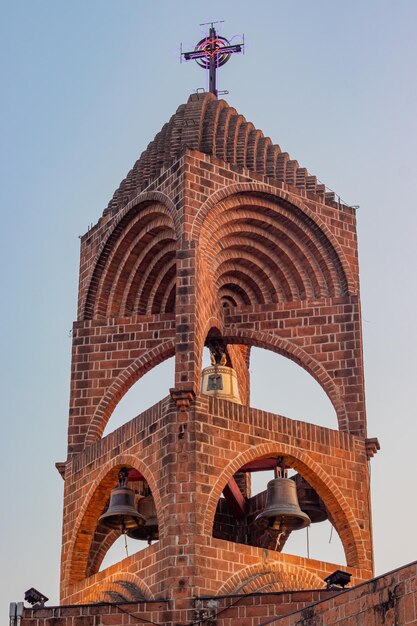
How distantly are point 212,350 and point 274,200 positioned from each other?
3.93 metres

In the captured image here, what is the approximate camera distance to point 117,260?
35250 millimetres

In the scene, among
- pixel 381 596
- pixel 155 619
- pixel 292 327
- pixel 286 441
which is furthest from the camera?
pixel 292 327

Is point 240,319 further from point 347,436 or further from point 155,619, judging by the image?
point 155,619

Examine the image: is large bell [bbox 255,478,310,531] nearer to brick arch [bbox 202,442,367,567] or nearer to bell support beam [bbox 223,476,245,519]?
brick arch [bbox 202,442,367,567]

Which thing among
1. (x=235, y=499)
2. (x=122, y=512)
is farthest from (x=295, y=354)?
(x=122, y=512)

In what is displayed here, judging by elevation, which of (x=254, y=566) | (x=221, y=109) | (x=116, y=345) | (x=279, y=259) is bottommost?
(x=254, y=566)

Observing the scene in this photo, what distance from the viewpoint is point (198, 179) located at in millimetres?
33156

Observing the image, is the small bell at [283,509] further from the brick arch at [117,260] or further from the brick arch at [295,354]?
the brick arch at [117,260]

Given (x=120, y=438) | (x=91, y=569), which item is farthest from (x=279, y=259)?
(x=91, y=569)

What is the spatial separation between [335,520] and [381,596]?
9487 mm

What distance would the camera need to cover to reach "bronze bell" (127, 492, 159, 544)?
107 feet

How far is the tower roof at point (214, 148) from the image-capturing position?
34.5m

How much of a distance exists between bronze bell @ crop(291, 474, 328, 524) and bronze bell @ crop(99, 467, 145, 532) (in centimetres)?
386

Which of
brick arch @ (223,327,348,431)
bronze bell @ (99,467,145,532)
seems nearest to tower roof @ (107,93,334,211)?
brick arch @ (223,327,348,431)
